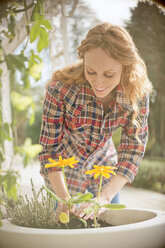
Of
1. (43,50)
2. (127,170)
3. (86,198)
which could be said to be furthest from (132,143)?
(43,50)

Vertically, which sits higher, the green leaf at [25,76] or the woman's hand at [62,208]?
the green leaf at [25,76]

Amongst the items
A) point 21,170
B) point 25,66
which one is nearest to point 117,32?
point 25,66

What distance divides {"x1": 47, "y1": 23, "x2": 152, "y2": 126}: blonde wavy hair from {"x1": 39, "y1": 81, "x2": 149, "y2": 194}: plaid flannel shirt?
0.02 metres

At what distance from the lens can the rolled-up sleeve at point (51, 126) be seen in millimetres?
684

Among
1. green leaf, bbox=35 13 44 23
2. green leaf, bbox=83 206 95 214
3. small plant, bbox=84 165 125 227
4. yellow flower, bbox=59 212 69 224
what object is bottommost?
yellow flower, bbox=59 212 69 224

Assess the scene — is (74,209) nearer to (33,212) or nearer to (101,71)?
(33,212)

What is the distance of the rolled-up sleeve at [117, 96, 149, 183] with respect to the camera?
0.73 m

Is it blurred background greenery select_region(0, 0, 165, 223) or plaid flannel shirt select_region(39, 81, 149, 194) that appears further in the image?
plaid flannel shirt select_region(39, 81, 149, 194)

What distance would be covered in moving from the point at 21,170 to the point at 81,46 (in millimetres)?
263

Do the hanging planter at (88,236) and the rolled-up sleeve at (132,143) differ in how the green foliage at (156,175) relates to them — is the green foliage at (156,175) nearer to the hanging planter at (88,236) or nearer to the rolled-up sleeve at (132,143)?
the rolled-up sleeve at (132,143)

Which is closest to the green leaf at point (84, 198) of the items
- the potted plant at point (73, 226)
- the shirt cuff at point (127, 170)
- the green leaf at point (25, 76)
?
the potted plant at point (73, 226)

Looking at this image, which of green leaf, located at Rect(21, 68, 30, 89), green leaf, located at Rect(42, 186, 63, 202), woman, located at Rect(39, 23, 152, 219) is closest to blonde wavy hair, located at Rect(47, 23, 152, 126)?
woman, located at Rect(39, 23, 152, 219)

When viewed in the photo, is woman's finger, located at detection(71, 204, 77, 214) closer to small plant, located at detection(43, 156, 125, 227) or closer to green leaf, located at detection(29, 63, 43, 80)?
small plant, located at detection(43, 156, 125, 227)

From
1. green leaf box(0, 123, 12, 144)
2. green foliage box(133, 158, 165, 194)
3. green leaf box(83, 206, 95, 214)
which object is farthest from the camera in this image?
green foliage box(133, 158, 165, 194)
